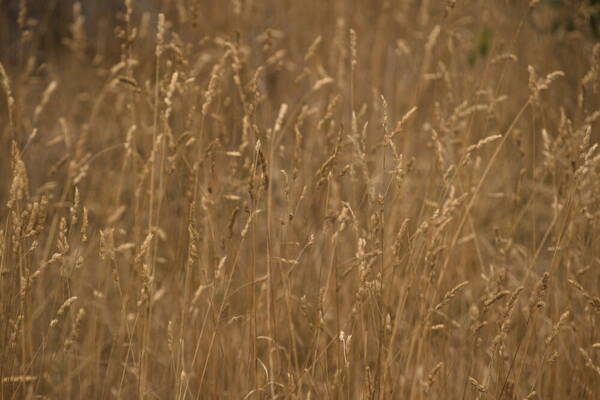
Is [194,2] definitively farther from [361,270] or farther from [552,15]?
[552,15]

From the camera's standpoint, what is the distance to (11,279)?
1368mm

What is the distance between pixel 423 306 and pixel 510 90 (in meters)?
2.01

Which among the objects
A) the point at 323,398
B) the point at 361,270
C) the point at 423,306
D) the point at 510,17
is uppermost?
the point at 510,17

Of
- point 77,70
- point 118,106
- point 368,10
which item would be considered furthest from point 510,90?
point 77,70

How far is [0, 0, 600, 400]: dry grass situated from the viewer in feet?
4.36

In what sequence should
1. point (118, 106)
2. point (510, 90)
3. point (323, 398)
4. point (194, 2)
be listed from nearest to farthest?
point (323, 398), point (194, 2), point (118, 106), point (510, 90)

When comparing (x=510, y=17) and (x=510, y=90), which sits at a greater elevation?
(x=510, y=17)

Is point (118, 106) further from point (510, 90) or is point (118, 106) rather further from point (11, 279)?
point (510, 90)

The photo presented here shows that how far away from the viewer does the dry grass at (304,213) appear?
133 centimetres

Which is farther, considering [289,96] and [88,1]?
[88,1]

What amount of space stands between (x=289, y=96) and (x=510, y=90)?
1114 millimetres

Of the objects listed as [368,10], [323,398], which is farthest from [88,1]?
[323,398]

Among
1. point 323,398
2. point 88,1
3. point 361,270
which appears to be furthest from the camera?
point 88,1

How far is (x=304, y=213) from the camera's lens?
8.04 feet
